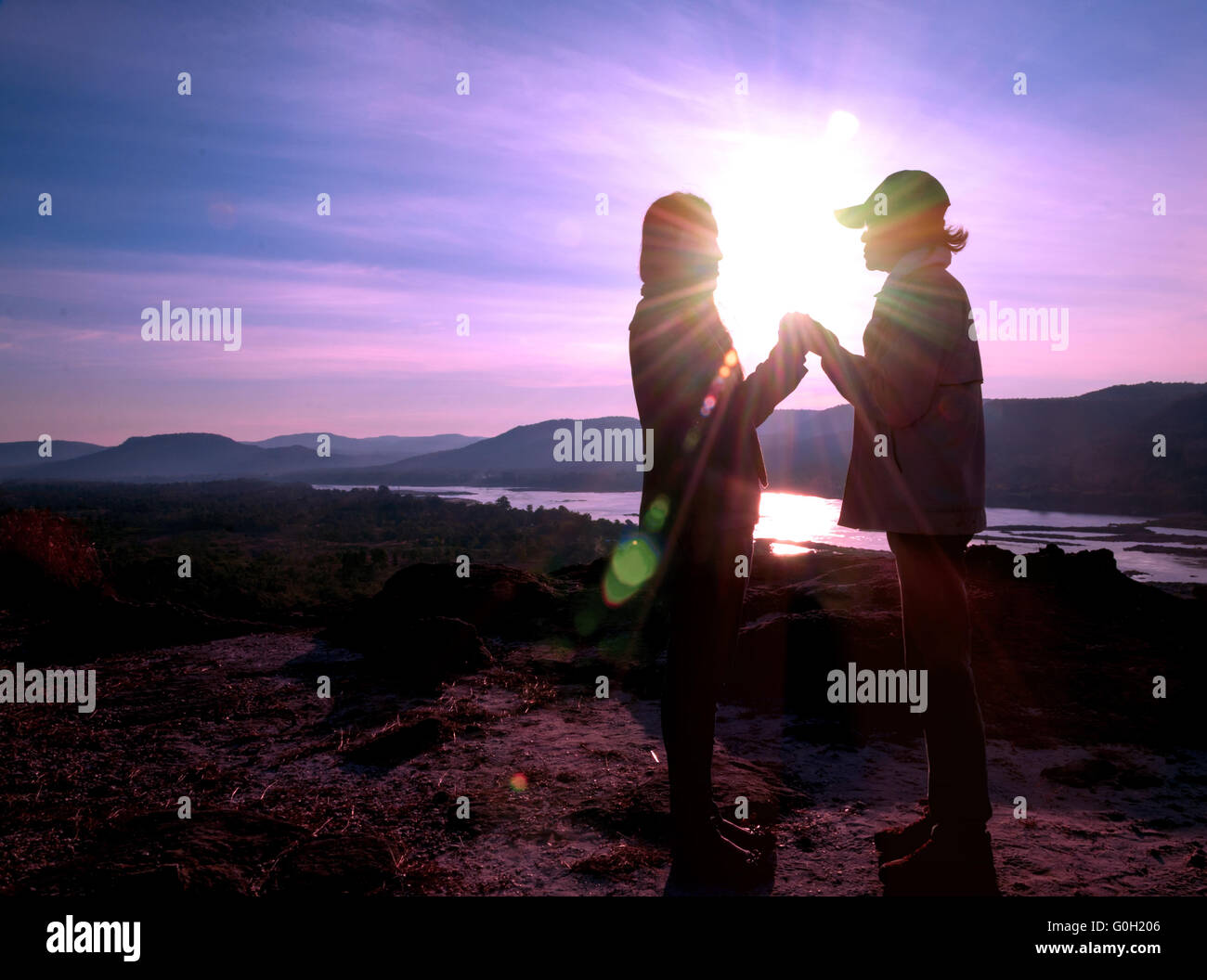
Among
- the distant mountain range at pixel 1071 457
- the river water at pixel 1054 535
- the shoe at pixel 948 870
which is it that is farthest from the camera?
the distant mountain range at pixel 1071 457

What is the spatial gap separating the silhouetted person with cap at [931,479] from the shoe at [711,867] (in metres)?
0.50

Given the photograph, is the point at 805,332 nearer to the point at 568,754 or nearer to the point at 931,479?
the point at 931,479

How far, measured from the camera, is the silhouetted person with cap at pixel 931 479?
2.53 m

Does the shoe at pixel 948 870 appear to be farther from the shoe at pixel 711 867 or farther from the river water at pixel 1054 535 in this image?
the river water at pixel 1054 535

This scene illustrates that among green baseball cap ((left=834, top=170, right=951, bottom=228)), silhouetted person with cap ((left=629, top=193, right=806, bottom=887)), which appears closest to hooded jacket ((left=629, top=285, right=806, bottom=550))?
silhouetted person with cap ((left=629, top=193, right=806, bottom=887))

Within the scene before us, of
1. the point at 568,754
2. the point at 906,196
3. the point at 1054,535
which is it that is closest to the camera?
the point at 906,196

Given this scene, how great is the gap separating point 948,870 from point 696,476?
5.23ft

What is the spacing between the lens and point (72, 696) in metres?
5.13

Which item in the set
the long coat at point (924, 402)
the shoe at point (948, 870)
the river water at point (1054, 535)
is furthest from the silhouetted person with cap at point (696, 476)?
the river water at point (1054, 535)

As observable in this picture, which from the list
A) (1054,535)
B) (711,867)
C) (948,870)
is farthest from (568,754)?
(1054,535)

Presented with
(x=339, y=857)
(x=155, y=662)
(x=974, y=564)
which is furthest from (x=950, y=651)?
(x=155, y=662)

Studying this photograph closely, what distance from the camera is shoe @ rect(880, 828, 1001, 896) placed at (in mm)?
2486

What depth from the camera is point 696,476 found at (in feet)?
8.44
